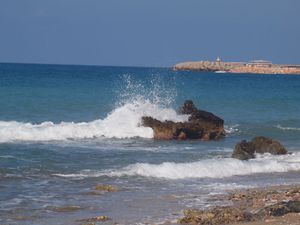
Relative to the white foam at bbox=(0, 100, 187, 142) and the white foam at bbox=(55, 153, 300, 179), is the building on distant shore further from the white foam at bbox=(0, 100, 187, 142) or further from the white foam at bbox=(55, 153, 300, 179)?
the white foam at bbox=(55, 153, 300, 179)

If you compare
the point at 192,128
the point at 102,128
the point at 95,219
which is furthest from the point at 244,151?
the point at 95,219

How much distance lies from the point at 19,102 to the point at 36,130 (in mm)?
15743

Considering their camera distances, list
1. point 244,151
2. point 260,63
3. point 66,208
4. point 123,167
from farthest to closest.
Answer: point 260,63
point 244,151
point 123,167
point 66,208

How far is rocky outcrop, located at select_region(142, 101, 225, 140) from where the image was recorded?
2491 centimetres

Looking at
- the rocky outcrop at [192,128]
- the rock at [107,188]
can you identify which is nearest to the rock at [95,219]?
the rock at [107,188]

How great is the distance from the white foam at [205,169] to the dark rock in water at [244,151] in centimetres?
32

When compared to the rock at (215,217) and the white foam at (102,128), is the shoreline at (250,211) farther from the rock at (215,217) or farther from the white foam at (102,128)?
the white foam at (102,128)

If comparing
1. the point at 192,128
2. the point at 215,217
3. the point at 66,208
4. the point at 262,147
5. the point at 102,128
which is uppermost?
the point at 102,128

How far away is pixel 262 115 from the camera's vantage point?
38344 millimetres

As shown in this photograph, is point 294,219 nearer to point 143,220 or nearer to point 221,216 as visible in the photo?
point 221,216

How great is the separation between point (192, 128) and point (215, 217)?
1422 centimetres

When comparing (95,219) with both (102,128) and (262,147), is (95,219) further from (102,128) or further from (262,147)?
(102,128)

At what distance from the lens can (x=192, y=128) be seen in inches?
987

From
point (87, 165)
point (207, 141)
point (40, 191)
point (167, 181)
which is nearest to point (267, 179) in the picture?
point (167, 181)
